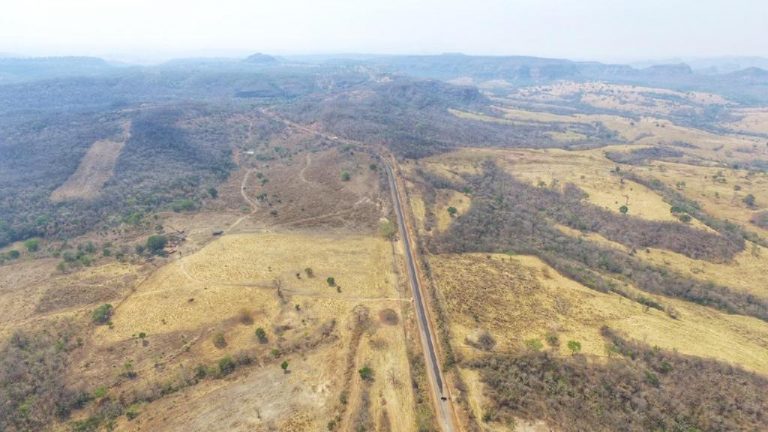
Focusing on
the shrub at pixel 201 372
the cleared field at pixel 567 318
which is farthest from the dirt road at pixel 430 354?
the shrub at pixel 201 372

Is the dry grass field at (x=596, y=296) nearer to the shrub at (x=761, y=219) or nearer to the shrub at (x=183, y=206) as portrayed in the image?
the shrub at (x=761, y=219)

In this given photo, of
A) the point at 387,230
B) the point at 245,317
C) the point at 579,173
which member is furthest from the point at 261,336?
the point at 579,173

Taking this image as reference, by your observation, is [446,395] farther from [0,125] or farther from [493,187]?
[0,125]

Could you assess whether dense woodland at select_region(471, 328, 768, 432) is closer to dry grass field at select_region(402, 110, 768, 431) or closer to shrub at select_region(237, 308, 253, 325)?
dry grass field at select_region(402, 110, 768, 431)

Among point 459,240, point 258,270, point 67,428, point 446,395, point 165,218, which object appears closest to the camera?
point 67,428

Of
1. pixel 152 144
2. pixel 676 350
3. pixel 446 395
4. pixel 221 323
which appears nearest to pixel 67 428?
pixel 221 323

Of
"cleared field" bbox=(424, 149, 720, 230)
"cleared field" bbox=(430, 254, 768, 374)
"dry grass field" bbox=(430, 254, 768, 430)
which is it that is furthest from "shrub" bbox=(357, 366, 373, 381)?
"cleared field" bbox=(424, 149, 720, 230)
